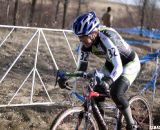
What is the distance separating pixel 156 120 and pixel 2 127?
3.07 meters

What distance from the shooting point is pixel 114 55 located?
17.5 feet

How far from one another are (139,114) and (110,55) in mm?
1539

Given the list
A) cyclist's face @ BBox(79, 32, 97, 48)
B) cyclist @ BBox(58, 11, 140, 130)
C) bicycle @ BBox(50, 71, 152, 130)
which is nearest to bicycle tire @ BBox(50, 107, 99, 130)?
bicycle @ BBox(50, 71, 152, 130)

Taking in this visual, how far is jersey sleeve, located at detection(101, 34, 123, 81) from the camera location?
529cm

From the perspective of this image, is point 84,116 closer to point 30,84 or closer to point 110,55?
point 110,55

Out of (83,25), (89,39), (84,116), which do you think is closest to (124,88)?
(84,116)

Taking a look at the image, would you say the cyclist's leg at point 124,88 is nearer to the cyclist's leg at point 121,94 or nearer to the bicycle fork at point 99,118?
the cyclist's leg at point 121,94

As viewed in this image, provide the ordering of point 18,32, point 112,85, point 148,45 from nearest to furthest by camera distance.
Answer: point 112,85 → point 18,32 → point 148,45

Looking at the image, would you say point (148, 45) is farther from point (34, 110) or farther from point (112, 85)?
point (112, 85)

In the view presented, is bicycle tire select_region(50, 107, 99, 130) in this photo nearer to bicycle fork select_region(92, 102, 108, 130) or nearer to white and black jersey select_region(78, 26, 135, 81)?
bicycle fork select_region(92, 102, 108, 130)

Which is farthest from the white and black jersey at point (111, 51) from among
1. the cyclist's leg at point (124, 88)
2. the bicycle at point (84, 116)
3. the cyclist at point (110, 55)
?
the bicycle at point (84, 116)

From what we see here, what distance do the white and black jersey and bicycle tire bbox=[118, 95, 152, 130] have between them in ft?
2.51

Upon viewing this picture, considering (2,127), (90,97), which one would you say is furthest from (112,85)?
(2,127)

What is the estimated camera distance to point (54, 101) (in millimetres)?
9391
